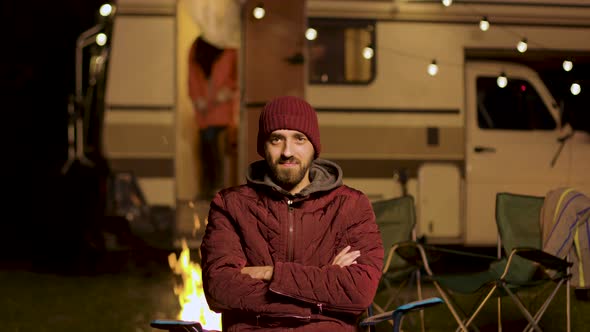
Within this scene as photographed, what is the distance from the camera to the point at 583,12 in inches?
269

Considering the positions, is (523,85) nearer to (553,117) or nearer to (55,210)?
(553,117)

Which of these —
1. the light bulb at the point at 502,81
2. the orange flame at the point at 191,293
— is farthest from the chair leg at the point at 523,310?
the light bulb at the point at 502,81

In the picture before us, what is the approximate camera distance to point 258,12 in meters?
6.38

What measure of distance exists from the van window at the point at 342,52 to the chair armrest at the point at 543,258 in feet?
8.73

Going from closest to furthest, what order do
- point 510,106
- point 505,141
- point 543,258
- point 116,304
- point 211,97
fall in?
point 543,258 → point 116,304 → point 211,97 → point 505,141 → point 510,106

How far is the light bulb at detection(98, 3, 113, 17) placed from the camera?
20.5ft

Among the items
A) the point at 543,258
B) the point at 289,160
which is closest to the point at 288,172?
the point at 289,160

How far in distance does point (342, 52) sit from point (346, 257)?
14.1 ft

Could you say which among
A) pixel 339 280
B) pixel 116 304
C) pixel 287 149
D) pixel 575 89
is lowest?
pixel 116 304

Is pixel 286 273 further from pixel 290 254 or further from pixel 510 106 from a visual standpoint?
pixel 510 106

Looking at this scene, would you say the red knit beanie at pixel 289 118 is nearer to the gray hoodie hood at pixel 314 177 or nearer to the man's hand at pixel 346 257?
the gray hoodie hood at pixel 314 177

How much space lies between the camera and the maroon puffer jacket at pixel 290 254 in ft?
8.00

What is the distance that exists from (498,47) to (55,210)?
378 cm

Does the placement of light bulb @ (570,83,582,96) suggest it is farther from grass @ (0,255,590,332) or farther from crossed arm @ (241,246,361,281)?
crossed arm @ (241,246,361,281)
